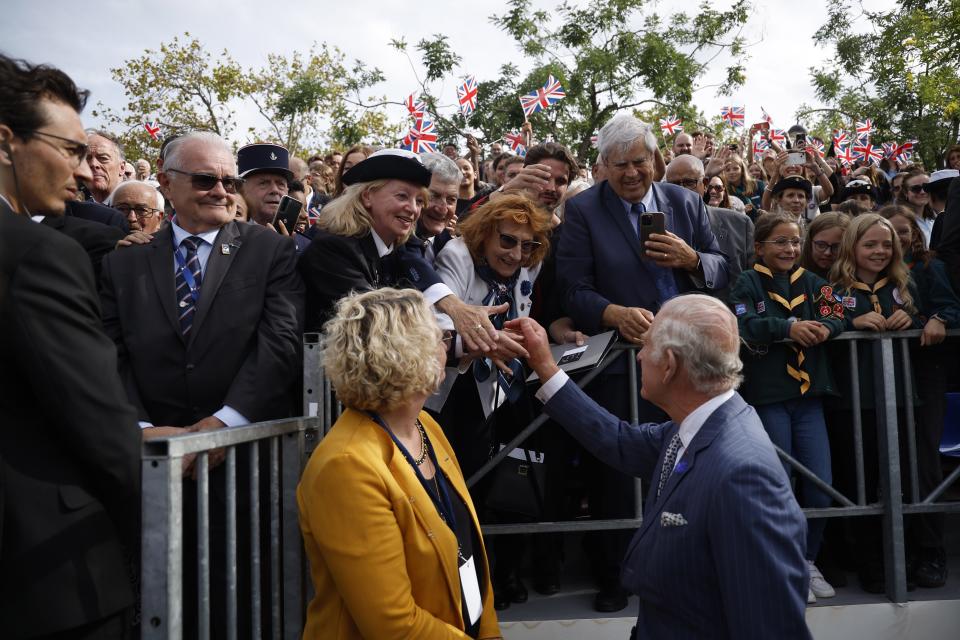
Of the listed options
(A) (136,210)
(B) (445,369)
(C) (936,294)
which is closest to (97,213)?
(A) (136,210)

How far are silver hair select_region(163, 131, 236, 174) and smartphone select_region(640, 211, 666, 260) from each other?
6.98ft

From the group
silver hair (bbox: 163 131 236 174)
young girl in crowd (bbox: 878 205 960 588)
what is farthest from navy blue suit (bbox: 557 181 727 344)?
silver hair (bbox: 163 131 236 174)

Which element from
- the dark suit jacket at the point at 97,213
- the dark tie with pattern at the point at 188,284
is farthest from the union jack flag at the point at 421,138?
the dark tie with pattern at the point at 188,284

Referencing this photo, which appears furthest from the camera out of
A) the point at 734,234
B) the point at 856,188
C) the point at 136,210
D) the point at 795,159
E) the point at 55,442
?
the point at 795,159

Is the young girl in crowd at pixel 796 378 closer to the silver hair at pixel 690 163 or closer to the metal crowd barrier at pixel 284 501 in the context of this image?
the metal crowd barrier at pixel 284 501

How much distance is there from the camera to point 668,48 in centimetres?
2339

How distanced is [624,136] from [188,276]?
2526 millimetres

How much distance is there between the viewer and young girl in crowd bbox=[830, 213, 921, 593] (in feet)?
14.9

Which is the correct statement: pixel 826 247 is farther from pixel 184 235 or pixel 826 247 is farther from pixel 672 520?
pixel 184 235

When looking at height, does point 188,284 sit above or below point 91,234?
below

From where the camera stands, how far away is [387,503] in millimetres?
2463

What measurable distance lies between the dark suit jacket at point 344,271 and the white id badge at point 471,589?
50.0 inches

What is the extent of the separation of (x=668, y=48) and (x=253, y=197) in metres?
21.0

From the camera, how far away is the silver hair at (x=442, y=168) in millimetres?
Result: 4584
